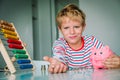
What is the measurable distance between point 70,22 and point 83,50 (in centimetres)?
20

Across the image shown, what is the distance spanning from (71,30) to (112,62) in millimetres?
338

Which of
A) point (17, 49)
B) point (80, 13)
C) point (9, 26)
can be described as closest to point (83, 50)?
point (80, 13)

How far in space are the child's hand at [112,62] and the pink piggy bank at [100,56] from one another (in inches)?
0.9

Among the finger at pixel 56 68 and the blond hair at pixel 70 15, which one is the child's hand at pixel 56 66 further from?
the blond hair at pixel 70 15

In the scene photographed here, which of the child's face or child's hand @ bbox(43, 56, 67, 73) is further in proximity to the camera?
the child's face

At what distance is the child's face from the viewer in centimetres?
164

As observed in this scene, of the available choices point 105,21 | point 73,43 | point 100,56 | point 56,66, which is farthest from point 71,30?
point 105,21

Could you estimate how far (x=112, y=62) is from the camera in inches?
57.5

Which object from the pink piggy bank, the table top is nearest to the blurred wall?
the pink piggy bank

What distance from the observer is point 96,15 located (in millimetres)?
3469

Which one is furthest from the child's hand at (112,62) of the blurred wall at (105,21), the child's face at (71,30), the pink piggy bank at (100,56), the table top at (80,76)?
the blurred wall at (105,21)

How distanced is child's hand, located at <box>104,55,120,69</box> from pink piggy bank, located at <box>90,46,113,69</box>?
2 cm

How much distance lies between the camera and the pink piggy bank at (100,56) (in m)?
1.45

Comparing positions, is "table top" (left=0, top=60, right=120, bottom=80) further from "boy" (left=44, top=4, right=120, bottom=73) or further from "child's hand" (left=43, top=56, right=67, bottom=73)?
"boy" (left=44, top=4, right=120, bottom=73)
